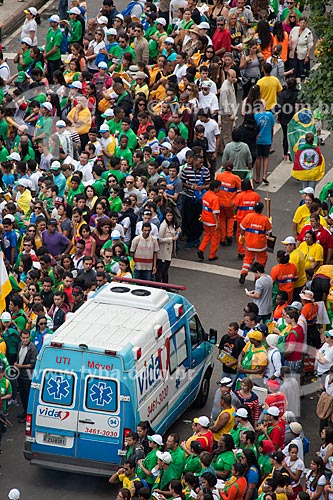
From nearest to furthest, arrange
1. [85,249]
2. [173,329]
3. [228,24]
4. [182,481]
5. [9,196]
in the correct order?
[182,481] → [173,329] → [85,249] → [9,196] → [228,24]

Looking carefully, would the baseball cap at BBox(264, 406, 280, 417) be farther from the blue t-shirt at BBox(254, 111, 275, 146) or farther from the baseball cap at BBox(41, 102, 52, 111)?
the baseball cap at BBox(41, 102, 52, 111)

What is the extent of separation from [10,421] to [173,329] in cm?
284

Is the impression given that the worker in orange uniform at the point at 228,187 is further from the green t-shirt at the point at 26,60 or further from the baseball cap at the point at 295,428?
the baseball cap at the point at 295,428

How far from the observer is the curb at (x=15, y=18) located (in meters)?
36.3

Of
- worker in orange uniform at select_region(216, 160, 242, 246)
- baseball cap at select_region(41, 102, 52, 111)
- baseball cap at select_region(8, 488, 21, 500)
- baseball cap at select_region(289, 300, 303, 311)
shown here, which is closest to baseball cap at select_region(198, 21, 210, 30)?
baseball cap at select_region(41, 102, 52, 111)

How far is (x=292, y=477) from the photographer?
60.4ft

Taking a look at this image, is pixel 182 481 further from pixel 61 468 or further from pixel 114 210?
pixel 114 210

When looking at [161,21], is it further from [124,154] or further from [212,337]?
[212,337]

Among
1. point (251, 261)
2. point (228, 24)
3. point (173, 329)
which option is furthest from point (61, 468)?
point (228, 24)

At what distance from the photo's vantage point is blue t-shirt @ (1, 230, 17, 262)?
23.8 metres

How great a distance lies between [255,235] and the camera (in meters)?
24.1

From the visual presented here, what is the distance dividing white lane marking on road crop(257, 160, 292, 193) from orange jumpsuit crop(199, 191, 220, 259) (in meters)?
3.04

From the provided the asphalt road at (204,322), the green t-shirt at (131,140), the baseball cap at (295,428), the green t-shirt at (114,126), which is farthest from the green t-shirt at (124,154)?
the baseball cap at (295,428)

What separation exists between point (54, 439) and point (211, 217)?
272 inches
